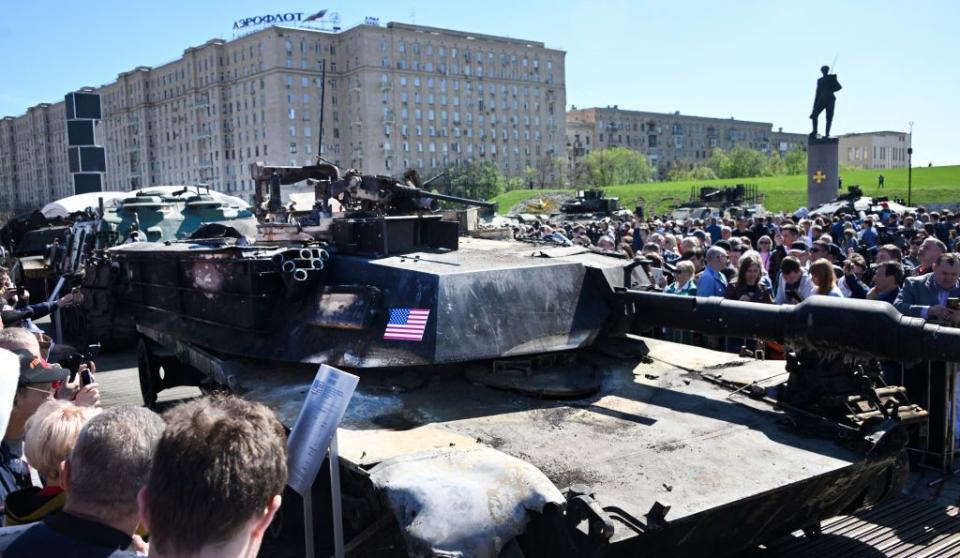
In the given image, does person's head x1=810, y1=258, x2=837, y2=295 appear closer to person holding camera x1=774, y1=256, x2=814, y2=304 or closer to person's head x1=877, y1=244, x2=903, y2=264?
person holding camera x1=774, y1=256, x2=814, y2=304

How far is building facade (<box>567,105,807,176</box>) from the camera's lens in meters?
122

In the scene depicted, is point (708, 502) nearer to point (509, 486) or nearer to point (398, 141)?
point (509, 486)

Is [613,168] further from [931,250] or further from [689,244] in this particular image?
[931,250]

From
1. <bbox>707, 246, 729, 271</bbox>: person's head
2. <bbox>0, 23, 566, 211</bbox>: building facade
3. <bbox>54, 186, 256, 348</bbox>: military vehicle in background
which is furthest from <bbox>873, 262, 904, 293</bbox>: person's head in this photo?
<bbox>0, 23, 566, 211</bbox>: building facade

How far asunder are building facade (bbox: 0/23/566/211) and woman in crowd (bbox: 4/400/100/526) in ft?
282

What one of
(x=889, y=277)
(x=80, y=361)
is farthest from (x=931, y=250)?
(x=80, y=361)

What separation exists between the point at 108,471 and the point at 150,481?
0.46 meters

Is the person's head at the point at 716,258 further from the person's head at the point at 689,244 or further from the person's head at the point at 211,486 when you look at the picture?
the person's head at the point at 211,486

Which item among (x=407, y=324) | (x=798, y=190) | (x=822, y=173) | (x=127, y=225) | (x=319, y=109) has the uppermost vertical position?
(x=319, y=109)

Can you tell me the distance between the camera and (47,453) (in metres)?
3.25

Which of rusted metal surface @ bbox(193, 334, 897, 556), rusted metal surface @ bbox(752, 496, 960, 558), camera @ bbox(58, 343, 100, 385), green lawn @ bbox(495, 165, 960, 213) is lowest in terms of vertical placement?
rusted metal surface @ bbox(752, 496, 960, 558)

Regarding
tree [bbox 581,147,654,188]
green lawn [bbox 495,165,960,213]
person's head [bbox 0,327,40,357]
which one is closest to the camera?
person's head [bbox 0,327,40,357]

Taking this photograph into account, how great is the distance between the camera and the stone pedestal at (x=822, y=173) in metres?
28.5

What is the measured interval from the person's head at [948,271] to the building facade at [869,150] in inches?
4631
